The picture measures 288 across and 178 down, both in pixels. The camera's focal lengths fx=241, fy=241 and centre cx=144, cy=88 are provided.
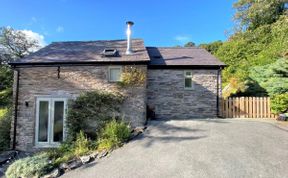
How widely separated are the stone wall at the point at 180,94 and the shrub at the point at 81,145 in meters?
4.87

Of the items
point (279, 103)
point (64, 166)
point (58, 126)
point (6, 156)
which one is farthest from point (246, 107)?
point (6, 156)

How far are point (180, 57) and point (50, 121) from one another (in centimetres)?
875

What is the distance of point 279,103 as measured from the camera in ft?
45.1

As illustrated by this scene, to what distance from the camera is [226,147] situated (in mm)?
8602

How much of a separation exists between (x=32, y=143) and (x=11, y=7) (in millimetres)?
8315

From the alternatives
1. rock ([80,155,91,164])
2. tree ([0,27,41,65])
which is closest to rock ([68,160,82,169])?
rock ([80,155,91,164])

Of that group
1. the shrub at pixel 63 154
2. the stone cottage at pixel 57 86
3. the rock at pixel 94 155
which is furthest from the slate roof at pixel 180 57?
the rock at pixel 94 155

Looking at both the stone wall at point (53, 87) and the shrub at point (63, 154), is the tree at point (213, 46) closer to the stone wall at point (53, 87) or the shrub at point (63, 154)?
the stone wall at point (53, 87)

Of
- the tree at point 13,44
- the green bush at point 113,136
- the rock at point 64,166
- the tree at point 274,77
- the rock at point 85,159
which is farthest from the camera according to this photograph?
the tree at point 13,44

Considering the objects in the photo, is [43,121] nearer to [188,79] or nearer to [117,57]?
[117,57]

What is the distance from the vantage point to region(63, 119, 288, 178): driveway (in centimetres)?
715

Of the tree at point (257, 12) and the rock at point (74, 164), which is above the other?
the tree at point (257, 12)

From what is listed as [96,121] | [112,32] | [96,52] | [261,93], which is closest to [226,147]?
[96,121]

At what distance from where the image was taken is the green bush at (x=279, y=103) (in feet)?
44.8
